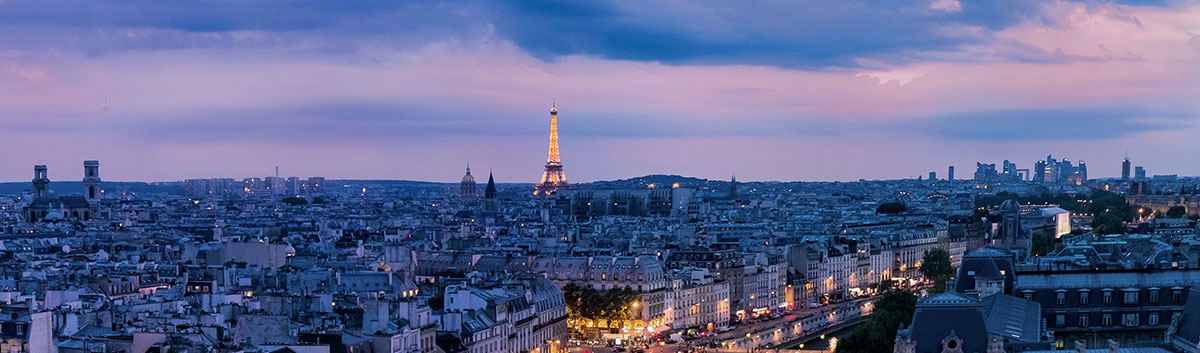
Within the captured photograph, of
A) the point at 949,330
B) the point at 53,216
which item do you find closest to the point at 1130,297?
Answer: the point at 949,330

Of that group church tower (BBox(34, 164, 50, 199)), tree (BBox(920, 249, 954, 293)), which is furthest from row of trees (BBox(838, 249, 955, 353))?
church tower (BBox(34, 164, 50, 199))

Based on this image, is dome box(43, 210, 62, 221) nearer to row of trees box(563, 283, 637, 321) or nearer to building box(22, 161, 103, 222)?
building box(22, 161, 103, 222)

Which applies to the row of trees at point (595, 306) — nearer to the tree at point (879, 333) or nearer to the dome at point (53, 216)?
the tree at point (879, 333)

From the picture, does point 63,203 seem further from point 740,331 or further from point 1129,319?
point 1129,319

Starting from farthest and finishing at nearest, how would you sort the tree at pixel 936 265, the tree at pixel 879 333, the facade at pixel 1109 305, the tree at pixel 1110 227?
the tree at pixel 1110 227 → the tree at pixel 936 265 → the tree at pixel 879 333 → the facade at pixel 1109 305

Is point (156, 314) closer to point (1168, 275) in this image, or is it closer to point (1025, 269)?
point (1025, 269)

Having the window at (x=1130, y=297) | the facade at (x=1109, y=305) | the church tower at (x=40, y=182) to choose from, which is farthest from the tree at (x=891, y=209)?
the window at (x=1130, y=297)
